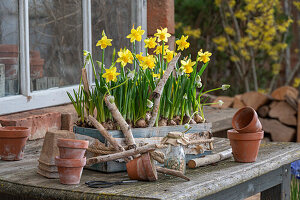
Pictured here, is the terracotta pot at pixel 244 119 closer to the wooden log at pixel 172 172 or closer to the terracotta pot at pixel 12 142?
the wooden log at pixel 172 172

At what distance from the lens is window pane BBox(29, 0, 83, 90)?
282cm

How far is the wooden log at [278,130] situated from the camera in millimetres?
5582

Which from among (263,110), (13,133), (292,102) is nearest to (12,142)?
(13,133)

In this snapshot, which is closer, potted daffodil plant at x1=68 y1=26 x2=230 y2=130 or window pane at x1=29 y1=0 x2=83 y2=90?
potted daffodil plant at x1=68 y1=26 x2=230 y2=130

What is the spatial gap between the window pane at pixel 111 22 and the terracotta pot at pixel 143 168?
1480mm

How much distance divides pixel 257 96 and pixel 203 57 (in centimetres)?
368

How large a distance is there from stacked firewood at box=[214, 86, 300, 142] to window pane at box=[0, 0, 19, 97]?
126 inches

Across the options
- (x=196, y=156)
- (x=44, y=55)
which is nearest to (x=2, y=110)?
(x=44, y=55)

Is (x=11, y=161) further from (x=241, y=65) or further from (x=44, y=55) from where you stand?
(x=241, y=65)

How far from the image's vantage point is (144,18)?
3.56 metres

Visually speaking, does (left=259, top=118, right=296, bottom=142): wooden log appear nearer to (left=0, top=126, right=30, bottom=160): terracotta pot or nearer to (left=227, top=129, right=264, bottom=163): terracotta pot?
(left=227, top=129, right=264, bottom=163): terracotta pot

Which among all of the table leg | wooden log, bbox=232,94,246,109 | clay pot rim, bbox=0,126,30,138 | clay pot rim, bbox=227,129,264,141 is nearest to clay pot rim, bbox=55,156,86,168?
clay pot rim, bbox=0,126,30,138

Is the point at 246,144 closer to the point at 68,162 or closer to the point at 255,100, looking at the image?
the point at 68,162

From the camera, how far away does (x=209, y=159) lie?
2.06 m
